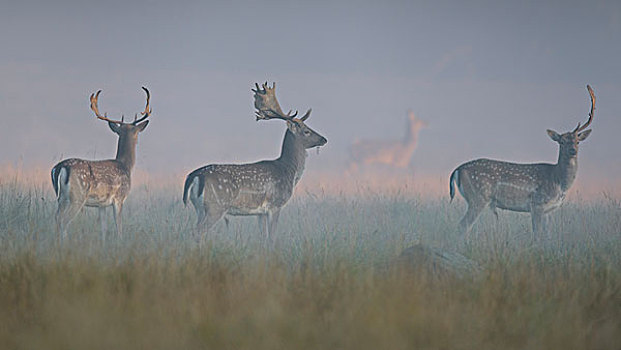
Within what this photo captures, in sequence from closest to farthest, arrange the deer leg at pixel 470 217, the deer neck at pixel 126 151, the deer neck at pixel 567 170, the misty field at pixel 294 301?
1. the misty field at pixel 294 301
2. the deer leg at pixel 470 217
3. the deer neck at pixel 126 151
4. the deer neck at pixel 567 170

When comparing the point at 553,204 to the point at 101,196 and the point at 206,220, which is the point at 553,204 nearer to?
the point at 206,220

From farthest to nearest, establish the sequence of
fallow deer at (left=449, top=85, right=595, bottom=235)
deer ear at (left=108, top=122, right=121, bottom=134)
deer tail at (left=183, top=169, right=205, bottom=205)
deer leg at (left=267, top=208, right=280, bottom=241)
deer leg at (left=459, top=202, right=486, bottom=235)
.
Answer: deer ear at (left=108, top=122, right=121, bottom=134) < fallow deer at (left=449, top=85, right=595, bottom=235) < deer leg at (left=459, top=202, right=486, bottom=235) < deer leg at (left=267, top=208, right=280, bottom=241) < deer tail at (left=183, top=169, right=205, bottom=205)

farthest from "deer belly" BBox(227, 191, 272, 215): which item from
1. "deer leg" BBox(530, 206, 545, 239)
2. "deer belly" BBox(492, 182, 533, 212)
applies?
"deer leg" BBox(530, 206, 545, 239)

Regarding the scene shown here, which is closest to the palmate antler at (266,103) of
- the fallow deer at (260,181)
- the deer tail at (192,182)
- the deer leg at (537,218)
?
the fallow deer at (260,181)

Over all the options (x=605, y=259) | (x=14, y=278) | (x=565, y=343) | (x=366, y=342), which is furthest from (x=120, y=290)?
(x=605, y=259)

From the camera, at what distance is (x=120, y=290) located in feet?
15.1

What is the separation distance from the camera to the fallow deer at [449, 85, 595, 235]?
8930mm

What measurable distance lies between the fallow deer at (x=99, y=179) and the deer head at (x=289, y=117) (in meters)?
1.45

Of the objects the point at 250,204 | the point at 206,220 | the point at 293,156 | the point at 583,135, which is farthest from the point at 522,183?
the point at 206,220

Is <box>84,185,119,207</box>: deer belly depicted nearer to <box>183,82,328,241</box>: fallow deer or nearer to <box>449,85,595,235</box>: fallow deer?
<box>183,82,328,241</box>: fallow deer

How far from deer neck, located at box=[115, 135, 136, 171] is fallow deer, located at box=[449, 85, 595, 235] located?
4.13 metres

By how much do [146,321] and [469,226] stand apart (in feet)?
18.1

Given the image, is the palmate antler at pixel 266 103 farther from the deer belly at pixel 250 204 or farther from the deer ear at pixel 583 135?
the deer ear at pixel 583 135

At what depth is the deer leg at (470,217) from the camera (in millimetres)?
8828
